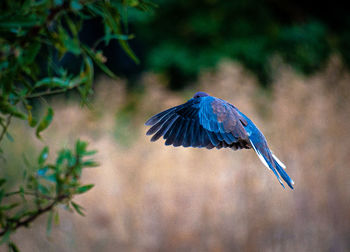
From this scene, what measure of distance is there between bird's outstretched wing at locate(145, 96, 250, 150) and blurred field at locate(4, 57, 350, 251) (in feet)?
5.46

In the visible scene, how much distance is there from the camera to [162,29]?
838 centimetres

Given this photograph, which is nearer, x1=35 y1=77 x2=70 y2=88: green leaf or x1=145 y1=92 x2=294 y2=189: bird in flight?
x1=35 y1=77 x2=70 y2=88: green leaf

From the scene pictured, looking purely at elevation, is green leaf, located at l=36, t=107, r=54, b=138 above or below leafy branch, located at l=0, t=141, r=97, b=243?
above

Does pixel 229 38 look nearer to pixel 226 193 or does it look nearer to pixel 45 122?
pixel 226 193

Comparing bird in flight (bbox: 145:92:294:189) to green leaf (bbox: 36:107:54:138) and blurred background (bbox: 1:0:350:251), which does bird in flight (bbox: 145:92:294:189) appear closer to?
green leaf (bbox: 36:107:54:138)

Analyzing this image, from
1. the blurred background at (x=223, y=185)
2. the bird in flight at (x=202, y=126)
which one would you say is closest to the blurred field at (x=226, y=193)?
the blurred background at (x=223, y=185)

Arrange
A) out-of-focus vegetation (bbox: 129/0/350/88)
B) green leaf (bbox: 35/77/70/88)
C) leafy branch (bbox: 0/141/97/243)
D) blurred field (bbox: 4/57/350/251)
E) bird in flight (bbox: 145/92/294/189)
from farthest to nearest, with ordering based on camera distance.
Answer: out-of-focus vegetation (bbox: 129/0/350/88) → blurred field (bbox: 4/57/350/251) → bird in flight (bbox: 145/92/294/189) → leafy branch (bbox: 0/141/97/243) → green leaf (bbox: 35/77/70/88)

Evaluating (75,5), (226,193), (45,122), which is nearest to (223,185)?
(226,193)

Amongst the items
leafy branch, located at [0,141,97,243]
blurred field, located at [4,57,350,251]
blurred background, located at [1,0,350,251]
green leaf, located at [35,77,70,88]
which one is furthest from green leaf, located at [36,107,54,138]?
blurred background, located at [1,0,350,251]

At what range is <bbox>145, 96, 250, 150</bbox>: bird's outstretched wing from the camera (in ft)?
4.91

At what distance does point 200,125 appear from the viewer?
5.12ft

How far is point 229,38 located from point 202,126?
21.8 feet

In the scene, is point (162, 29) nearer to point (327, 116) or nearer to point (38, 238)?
point (327, 116)

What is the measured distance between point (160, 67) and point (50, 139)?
4353 millimetres
